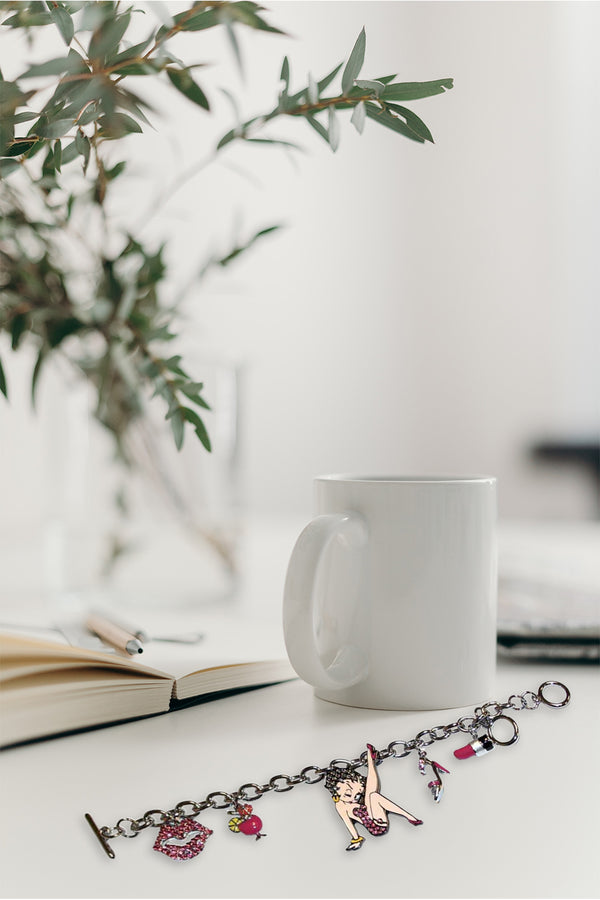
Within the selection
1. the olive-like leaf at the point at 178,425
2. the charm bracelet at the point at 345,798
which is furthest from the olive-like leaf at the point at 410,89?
the charm bracelet at the point at 345,798

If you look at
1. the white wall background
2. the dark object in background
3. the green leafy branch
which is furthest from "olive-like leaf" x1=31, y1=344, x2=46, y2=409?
the dark object in background

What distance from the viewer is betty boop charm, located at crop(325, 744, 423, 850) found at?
37 cm

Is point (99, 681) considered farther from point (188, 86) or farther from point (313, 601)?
point (188, 86)

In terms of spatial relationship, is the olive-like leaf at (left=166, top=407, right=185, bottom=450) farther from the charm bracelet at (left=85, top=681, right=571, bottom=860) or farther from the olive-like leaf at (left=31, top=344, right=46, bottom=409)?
the charm bracelet at (left=85, top=681, right=571, bottom=860)

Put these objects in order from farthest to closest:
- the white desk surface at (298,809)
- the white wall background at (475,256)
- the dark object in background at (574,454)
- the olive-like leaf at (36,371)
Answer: the dark object in background at (574,454)
the white wall background at (475,256)
the olive-like leaf at (36,371)
the white desk surface at (298,809)

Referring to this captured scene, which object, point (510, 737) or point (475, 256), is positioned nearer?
point (510, 737)

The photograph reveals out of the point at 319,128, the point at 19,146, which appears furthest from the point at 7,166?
the point at 319,128

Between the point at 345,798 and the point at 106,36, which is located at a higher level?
the point at 106,36

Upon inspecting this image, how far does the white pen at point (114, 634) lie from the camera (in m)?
0.56

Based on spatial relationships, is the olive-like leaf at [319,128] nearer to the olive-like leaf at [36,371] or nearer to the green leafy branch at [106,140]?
the green leafy branch at [106,140]

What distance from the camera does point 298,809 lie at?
1.30ft

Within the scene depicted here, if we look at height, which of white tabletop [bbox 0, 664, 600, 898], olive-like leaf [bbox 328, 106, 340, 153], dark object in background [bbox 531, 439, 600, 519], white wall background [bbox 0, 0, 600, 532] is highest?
white wall background [bbox 0, 0, 600, 532]

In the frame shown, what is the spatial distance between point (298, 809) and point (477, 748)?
12cm

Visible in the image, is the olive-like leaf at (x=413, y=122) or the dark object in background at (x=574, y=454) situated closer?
the olive-like leaf at (x=413, y=122)
